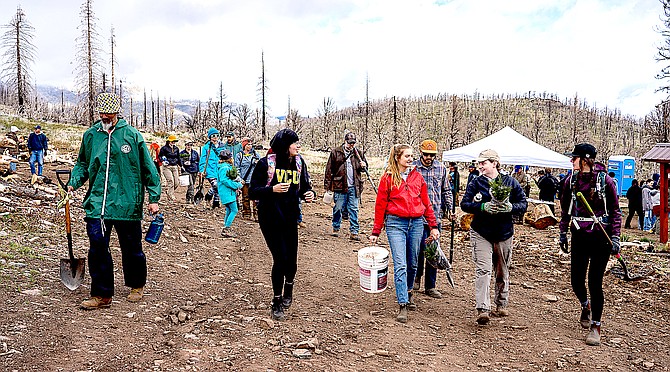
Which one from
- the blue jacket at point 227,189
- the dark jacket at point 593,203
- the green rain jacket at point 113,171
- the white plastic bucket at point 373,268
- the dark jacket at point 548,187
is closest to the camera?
the green rain jacket at point 113,171

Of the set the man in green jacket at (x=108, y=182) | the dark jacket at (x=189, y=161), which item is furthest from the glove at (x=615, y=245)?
the dark jacket at (x=189, y=161)

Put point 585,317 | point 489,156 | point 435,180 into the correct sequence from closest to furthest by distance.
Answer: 1. point 489,156
2. point 585,317
3. point 435,180

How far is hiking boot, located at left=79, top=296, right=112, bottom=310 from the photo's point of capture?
493 cm

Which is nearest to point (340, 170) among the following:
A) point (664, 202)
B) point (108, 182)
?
point (108, 182)

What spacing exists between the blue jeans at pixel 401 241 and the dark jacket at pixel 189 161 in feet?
33.1

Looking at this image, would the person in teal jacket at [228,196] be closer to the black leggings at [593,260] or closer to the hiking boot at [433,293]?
the hiking boot at [433,293]

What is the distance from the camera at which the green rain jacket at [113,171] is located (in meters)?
4.89

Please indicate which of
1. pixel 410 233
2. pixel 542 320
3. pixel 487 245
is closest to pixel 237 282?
pixel 410 233

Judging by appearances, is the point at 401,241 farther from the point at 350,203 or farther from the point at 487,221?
the point at 350,203

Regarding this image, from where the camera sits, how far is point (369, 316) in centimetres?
560

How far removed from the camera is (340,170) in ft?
33.1

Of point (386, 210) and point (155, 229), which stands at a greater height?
point (386, 210)

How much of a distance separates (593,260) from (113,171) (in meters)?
4.64

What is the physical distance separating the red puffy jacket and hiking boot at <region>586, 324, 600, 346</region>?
6.49ft
